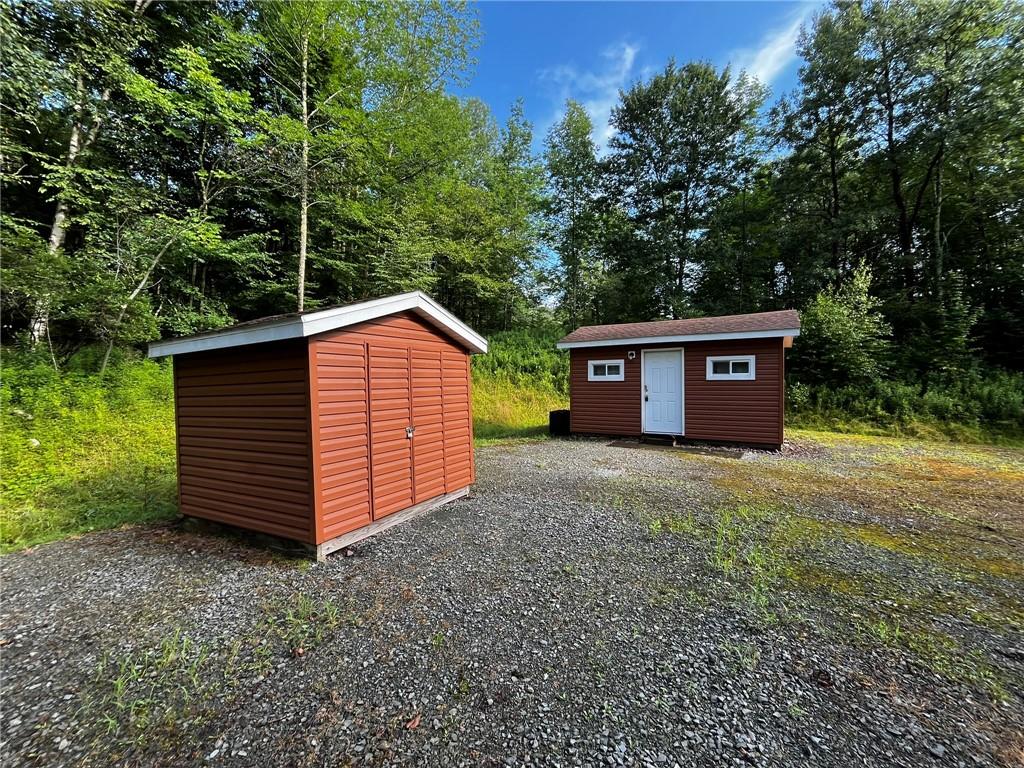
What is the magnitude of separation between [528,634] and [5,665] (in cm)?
297

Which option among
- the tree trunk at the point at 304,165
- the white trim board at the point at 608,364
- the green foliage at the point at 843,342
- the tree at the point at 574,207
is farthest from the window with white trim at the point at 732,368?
the tree at the point at 574,207

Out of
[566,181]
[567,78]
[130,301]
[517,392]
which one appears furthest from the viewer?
[566,181]

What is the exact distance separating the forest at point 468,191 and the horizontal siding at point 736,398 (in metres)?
4.05

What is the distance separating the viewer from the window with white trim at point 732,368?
25.7 feet

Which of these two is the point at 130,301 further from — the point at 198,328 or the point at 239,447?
the point at 239,447

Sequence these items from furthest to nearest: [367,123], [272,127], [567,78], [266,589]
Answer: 1. [567,78]
2. [367,123]
3. [272,127]
4. [266,589]

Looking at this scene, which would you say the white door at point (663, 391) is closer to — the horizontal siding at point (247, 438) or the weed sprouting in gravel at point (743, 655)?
the weed sprouting in gravel at point (743, 655)

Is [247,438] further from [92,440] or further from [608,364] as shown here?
[608,364]

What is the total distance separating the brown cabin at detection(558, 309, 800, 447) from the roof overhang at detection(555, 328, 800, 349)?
0.7 inches

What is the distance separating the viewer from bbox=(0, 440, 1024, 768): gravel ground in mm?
1657

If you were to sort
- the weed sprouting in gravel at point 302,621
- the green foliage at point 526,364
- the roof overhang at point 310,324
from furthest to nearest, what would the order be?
the green foliage at point 526,364 → the roof overhang at point 310,324 → the weed sprouting in gravel at point 302,621

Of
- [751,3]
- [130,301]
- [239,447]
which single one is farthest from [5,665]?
[751,3]

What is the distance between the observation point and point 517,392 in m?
13.2

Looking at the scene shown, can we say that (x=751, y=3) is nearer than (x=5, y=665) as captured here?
No
